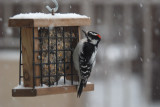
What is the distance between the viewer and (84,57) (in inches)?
158

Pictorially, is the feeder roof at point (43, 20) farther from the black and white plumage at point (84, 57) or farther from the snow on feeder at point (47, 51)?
the black and white plumage at point (84, 57)

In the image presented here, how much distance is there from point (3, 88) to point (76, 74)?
10.3 feet

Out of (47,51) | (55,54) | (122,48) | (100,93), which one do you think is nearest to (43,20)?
(47,51)

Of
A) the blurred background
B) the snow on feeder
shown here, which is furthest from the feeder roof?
the blurred background

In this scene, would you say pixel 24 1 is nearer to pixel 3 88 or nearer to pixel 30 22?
pixel 3 88

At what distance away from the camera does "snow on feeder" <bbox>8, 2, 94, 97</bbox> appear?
3.61m

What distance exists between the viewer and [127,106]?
8547 millimetres

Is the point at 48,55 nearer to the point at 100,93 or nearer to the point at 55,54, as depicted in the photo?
the point at 55,54

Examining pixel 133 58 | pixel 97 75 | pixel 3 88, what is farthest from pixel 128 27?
pixel 3 88

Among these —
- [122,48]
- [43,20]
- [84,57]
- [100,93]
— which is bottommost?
[100,93]

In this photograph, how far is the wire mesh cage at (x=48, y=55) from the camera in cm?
367

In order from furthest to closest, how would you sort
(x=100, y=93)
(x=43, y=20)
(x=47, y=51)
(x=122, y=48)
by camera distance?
(x=100, y=93) < (x=122, y=48) < (x=47, y=51) < (x=43, y=20)

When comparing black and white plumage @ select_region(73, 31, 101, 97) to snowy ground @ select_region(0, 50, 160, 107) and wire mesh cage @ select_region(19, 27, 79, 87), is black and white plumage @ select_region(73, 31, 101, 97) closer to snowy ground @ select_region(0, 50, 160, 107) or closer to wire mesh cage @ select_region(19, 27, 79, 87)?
wire mesh cage @ select_region(19, 27, 79, 87)

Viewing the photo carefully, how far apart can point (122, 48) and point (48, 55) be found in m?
4.64
